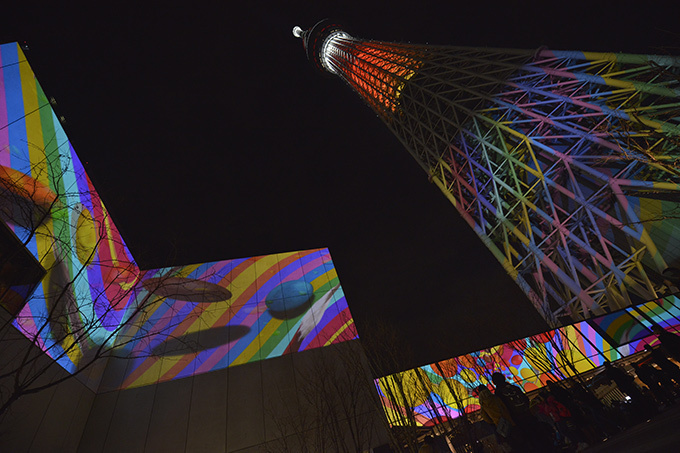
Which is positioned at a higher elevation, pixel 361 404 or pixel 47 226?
pixel 47 226

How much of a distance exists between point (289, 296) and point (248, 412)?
5244mm

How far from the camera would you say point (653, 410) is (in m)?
6.32

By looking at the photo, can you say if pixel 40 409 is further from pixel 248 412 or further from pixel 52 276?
pixel 248 412

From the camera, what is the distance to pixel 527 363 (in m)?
10.6

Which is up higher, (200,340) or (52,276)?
(200,340)

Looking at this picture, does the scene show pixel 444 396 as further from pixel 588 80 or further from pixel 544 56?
pixel 544 56

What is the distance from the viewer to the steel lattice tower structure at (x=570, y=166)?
9.84 meters

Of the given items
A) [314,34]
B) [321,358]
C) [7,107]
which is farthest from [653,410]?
[314,34]

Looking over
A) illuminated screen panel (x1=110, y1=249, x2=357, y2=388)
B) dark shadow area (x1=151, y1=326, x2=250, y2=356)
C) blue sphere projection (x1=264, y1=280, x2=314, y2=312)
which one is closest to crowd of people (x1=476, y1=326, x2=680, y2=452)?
illuminated screen panel (x1=110, y1=249, x2=357, y2=388)

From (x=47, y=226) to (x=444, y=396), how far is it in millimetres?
13942

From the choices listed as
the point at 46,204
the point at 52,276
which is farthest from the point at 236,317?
the point at 46,204

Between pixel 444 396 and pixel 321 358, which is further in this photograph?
pixel 321 358

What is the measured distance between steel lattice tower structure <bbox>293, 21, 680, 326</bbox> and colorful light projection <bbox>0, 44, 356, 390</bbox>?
10.3 metres

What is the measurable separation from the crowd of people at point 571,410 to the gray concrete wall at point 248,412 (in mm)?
5902
